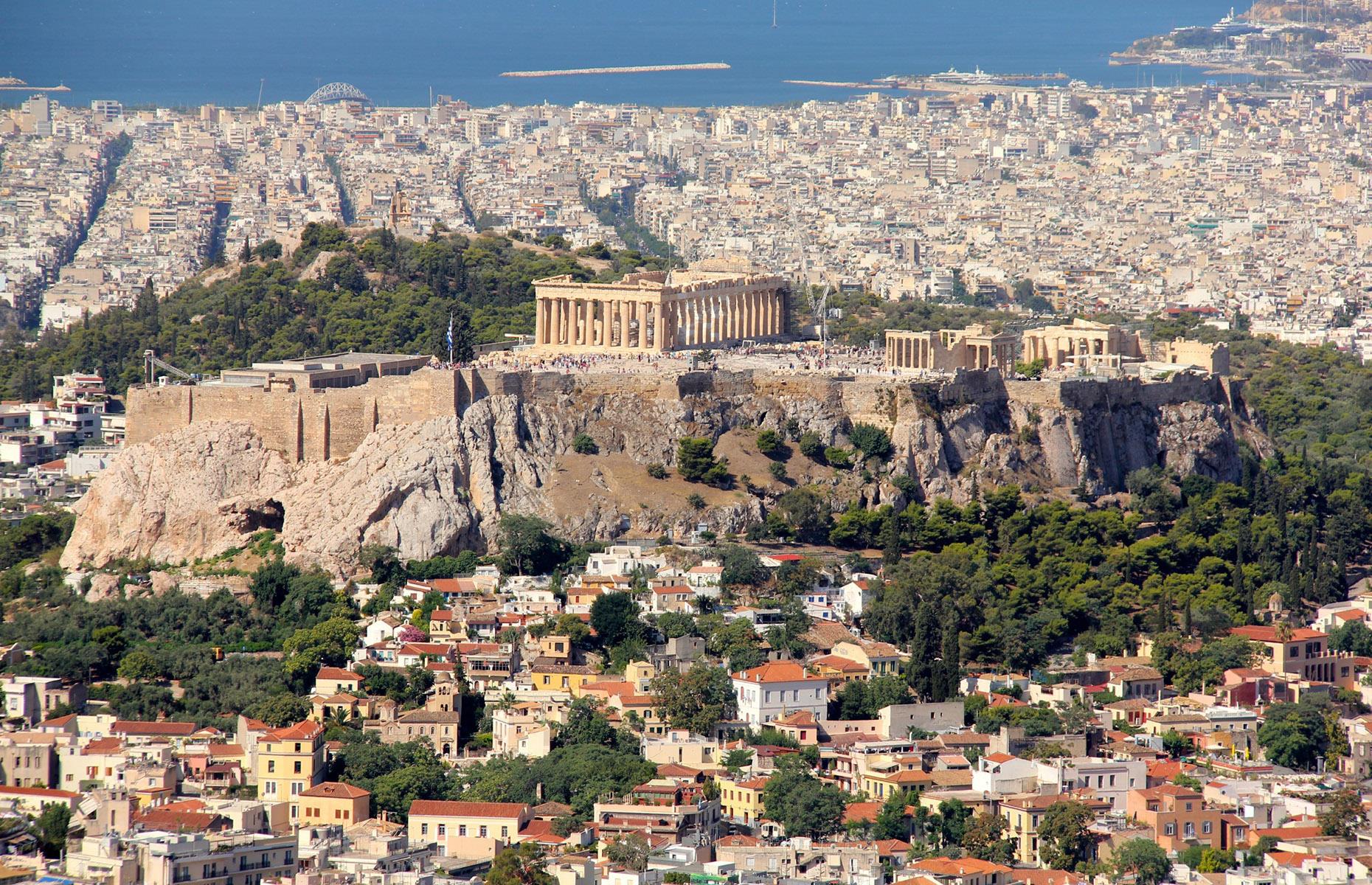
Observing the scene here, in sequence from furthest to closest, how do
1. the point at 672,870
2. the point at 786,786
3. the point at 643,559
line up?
the point at 643,559
the point at 786,786
the point at 672,870

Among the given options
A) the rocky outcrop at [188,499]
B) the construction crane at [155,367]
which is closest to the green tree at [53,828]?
the rocky outcrop at [188,499]

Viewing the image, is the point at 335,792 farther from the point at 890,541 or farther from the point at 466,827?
the point at 890,541

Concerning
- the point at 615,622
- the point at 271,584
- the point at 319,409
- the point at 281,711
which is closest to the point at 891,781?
the point at 615,622

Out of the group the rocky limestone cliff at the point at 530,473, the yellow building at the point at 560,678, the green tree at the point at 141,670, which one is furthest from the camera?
the rocky limestone cliff at the point at 530,473

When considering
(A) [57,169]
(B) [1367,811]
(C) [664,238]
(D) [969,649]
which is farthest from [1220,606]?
(A) [57,169]

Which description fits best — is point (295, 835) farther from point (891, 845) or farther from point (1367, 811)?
point (1367, 811)

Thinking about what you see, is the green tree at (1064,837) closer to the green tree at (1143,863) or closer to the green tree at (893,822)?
the green tree at (1143,863)
